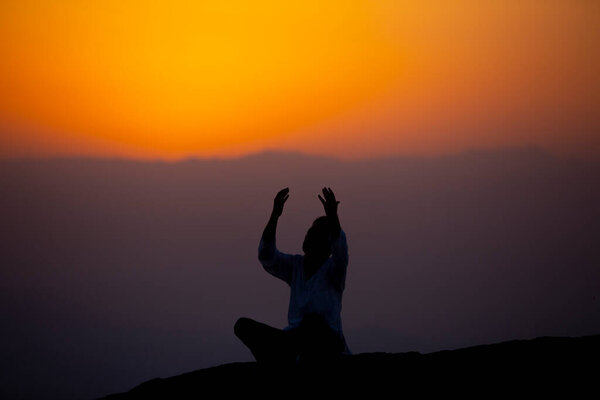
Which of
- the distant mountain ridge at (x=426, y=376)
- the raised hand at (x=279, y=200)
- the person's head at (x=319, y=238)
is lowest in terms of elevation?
the distant mountain ridge at (x=426, y=376)

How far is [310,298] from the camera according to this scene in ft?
19.9

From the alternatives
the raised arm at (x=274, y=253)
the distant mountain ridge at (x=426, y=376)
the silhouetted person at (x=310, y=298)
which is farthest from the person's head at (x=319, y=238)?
the distant mountain ridge at (x=426, y=376)

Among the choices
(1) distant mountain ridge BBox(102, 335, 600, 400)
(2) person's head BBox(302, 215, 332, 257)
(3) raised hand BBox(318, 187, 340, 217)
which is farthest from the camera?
(2) person's head BBox(302, 215, 332, 257)

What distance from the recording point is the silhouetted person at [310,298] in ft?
19.4

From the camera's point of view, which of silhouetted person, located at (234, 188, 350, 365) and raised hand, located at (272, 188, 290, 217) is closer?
silhouetted person, located at (234, 188, 350, 365)

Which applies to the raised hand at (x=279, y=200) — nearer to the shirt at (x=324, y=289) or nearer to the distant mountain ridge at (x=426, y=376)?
the shirt at (x=324, y=289)

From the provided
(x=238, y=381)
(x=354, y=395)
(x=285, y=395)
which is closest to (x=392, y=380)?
(x=354, y=395)

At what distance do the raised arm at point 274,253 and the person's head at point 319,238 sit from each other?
0.84ft

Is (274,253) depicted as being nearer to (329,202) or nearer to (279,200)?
(279,200)

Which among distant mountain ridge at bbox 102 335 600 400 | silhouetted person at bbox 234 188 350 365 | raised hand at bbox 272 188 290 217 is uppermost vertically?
raised hand at bbox 272 188 290 217

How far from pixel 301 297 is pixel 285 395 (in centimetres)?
90

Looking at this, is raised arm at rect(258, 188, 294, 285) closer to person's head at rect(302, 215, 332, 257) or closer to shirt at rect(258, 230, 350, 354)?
shirt at rect(258, 230, 350, 354)

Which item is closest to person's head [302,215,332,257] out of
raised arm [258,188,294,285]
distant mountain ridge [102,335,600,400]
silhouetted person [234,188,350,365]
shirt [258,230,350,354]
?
silhouetted person [234,188,350,365]

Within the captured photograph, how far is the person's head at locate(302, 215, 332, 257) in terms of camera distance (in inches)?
246
